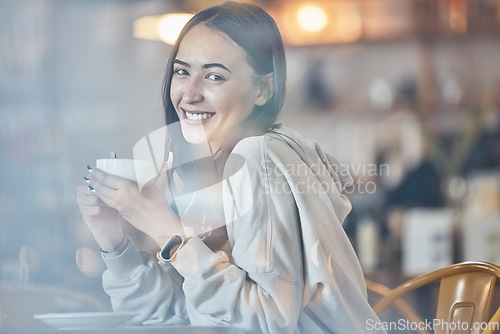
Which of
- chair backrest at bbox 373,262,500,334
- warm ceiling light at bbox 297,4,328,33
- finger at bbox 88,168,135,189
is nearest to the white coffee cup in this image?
finger at bbox 88,168,135,189

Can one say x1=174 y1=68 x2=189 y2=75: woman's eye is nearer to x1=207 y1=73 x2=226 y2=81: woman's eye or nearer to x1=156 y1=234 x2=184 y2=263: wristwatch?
x1=207 y1=73 x2=226 y2=81: woman's eye

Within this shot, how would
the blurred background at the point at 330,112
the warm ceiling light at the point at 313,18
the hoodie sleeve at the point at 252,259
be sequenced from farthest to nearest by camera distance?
the warm ceiling light at the point at 313,18 → the blurred background at the point at 330,112 → the hoodie sleeve at the point at 252,259

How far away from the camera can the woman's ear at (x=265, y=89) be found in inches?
27.6

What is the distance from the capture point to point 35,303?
775 mm

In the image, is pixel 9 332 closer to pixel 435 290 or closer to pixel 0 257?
pixel 0 257

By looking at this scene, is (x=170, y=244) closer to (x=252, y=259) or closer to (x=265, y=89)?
(x=252, y=259)

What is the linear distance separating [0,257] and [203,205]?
0.31 metres

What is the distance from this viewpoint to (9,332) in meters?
0.67

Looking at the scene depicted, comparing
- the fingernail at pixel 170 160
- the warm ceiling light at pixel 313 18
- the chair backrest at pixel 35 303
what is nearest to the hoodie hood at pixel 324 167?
the fingernail at pixel 170 160

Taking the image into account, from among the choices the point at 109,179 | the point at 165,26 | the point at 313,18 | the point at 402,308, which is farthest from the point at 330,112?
the point at 109,179

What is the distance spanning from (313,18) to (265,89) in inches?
81.3

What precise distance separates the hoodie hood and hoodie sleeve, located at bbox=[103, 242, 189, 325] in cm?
19

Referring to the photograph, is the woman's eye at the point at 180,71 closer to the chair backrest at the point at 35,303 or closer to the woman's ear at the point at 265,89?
the woman's ear at the point at 265,89

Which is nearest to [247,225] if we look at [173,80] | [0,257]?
[173,80]
